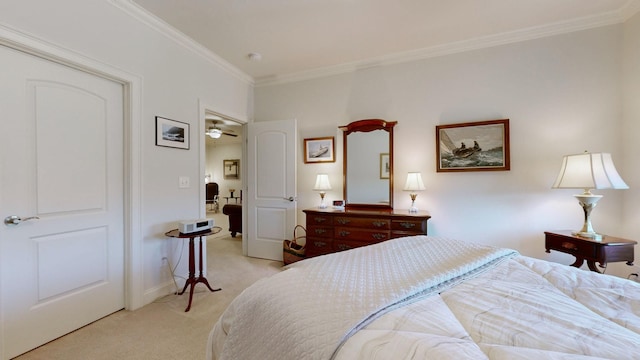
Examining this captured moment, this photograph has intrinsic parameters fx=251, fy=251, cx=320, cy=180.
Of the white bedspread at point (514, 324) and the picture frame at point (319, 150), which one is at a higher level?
the picture frame at point (319, 150)

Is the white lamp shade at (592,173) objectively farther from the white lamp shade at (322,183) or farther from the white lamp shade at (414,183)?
the white lamp shade at (322,183)

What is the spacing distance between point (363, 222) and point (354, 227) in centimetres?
12

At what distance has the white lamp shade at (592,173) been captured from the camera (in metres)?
1.97

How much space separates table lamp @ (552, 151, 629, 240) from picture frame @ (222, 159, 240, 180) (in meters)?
7.78

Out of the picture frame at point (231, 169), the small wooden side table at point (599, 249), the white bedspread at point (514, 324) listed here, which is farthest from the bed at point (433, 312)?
the picture frame at point (231, 169)

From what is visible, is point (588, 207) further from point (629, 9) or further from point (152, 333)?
point (152, 333)

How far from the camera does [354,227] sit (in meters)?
2.83

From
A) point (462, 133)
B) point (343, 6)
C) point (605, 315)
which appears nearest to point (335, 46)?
point (343, 6)

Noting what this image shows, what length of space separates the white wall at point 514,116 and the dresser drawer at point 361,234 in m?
0.57

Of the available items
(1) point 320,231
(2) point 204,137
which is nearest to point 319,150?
(1) point 320,231

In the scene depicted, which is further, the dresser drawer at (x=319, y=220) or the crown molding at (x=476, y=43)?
the dresser drawer at (x=319, y=220)

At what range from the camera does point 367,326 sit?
28.5 inches

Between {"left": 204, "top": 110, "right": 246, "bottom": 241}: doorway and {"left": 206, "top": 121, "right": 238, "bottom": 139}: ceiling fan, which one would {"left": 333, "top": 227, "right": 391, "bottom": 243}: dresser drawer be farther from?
{"left": 204, "top": 110, "right": 246, "bottom": 241}: doorway

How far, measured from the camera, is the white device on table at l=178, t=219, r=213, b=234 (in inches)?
91.0
